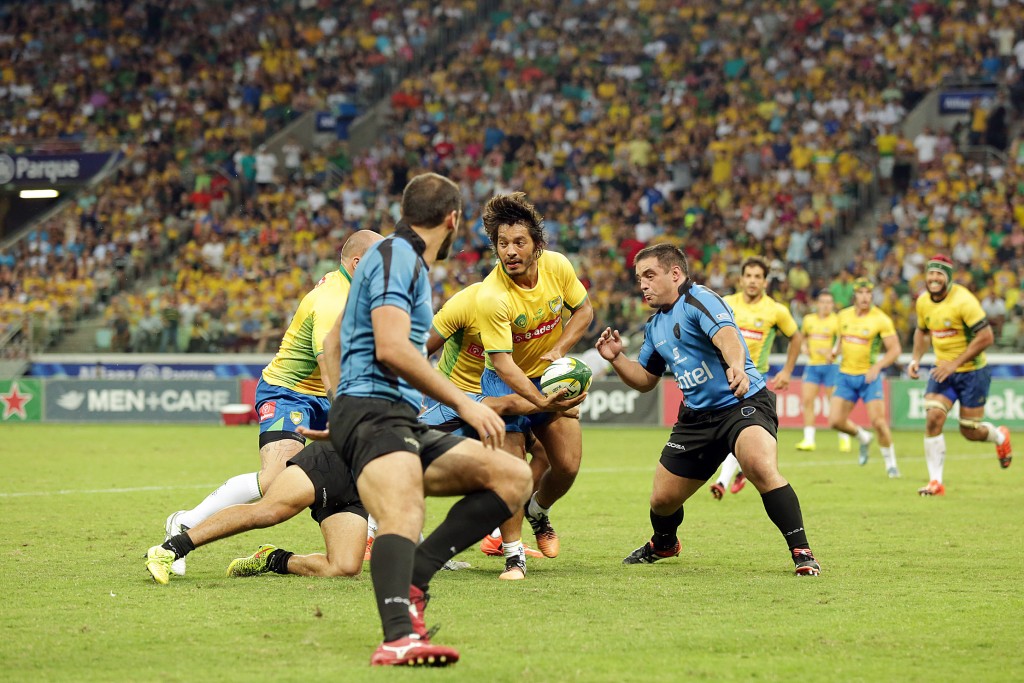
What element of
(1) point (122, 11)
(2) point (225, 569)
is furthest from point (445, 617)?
(1) point (122, 11)

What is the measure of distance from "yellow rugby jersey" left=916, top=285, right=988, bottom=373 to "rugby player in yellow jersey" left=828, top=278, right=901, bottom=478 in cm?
295

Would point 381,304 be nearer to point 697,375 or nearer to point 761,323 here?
point 697,375

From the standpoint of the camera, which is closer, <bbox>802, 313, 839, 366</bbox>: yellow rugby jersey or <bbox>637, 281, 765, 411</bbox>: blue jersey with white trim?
<bbox>637, 281, 765, 411</bbox>: blue jersey with white trim

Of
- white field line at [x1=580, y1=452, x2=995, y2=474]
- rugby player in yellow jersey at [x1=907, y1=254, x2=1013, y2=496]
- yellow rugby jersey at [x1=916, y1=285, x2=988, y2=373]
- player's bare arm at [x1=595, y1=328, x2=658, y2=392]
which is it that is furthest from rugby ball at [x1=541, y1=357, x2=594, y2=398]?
white field line at [x1=580, y1=452, x2=995, y2=474]

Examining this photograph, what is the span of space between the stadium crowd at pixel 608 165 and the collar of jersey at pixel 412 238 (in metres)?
20.3

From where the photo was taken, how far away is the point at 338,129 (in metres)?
38.0

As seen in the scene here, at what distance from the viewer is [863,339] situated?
60.4ft

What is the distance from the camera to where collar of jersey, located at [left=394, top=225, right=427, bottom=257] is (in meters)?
6.10

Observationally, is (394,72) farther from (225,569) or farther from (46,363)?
(225,569)

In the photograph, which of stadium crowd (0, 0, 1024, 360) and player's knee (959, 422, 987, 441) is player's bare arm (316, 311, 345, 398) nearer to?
player's knee (959, 422, 987, 441)

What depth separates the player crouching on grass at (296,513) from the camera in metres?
8.29

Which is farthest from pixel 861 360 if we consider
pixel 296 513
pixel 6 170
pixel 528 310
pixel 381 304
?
pixel 6 170

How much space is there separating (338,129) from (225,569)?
98.5 feet

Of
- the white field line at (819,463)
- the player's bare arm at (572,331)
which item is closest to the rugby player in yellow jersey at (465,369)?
the player's bare arm at (572,331)
